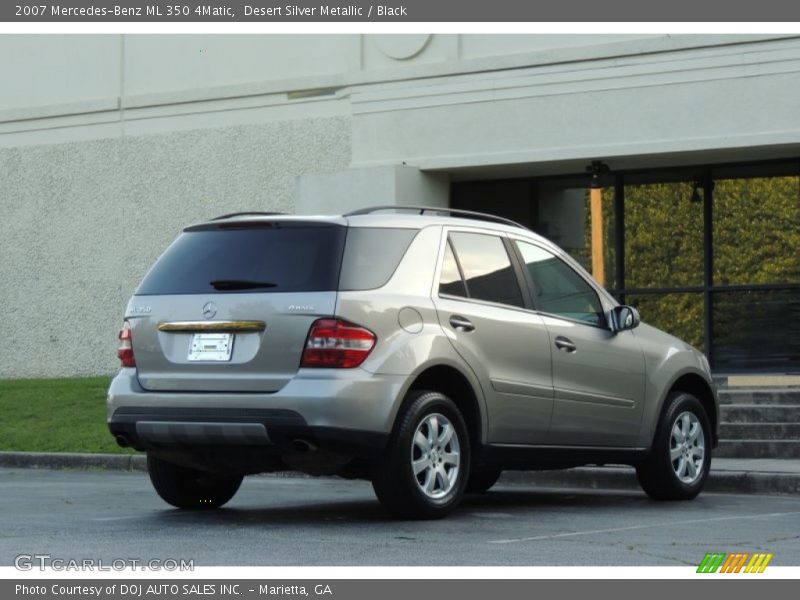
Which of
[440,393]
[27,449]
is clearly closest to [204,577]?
[440,393]

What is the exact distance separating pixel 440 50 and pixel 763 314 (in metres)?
A: 5.18

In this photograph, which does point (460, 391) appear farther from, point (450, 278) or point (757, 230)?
point (757, 230)

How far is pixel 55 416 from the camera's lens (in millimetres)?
17625

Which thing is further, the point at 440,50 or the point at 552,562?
the point at 440,50

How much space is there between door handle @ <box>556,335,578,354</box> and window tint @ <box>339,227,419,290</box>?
1.35 metres

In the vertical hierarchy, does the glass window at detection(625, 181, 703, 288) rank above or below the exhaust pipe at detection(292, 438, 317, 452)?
above

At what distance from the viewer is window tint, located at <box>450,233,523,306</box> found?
31.4ft

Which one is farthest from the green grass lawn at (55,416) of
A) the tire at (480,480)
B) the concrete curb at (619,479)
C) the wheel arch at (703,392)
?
the wheel arch at (703,392)

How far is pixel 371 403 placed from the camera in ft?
28.1

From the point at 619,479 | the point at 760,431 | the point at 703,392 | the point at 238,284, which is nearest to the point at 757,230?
the point at 760,431

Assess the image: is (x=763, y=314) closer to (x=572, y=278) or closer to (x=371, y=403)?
(x=572, y=278)

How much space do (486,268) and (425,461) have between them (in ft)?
4.73

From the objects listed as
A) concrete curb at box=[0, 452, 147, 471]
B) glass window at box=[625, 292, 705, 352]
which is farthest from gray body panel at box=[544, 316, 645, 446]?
glass window at box=[625, 292, 705, 352]

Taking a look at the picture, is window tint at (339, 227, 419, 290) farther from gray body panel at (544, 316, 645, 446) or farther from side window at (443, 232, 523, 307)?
gray body panel at (544, 316, 645, 446)
